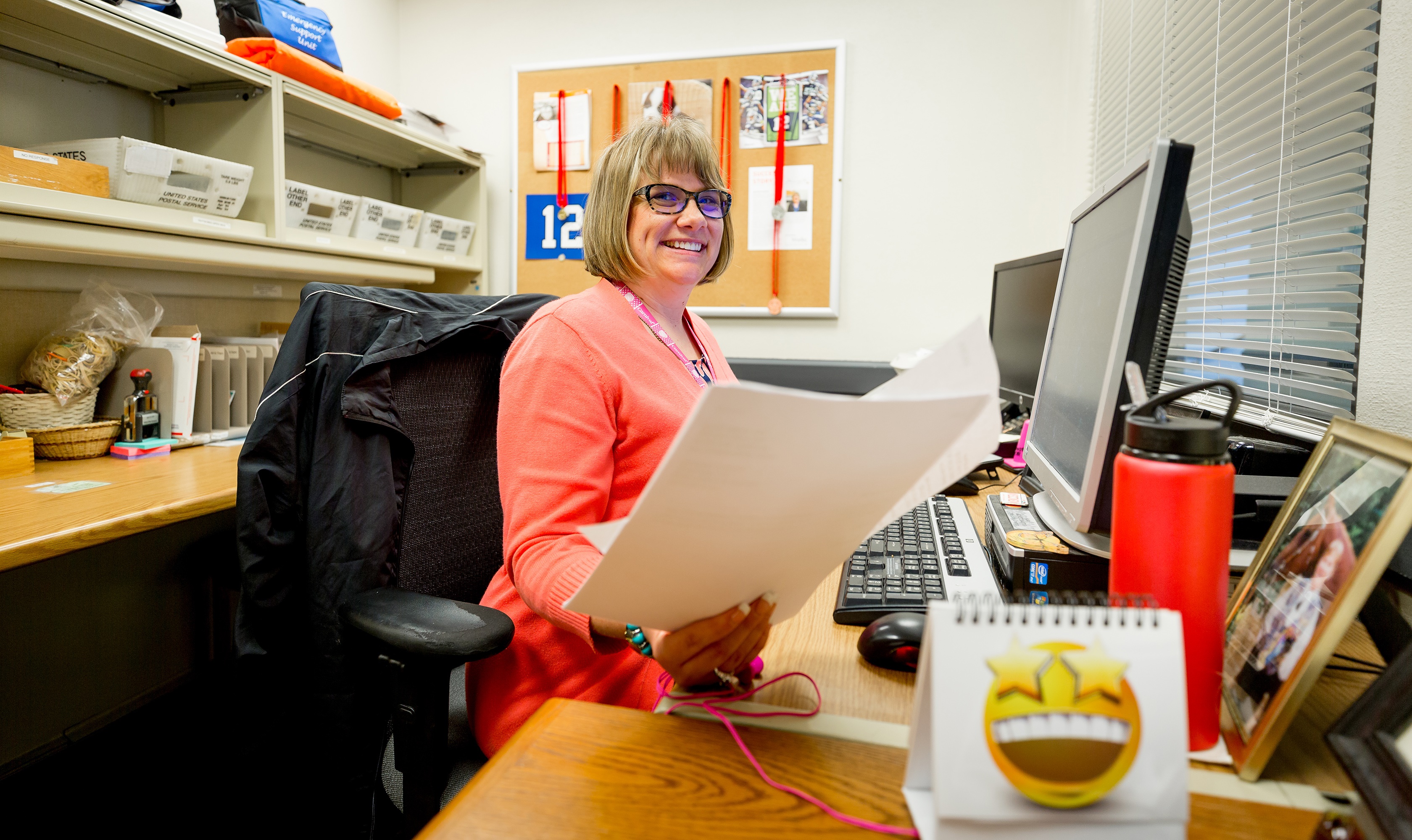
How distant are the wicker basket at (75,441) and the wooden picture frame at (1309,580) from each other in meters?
2.01

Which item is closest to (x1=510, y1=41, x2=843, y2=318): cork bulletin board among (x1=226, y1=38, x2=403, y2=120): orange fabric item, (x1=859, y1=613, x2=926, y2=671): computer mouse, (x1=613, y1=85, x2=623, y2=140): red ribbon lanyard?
(x1=613, y1=85, x2=623, y2=140): red ribbon lanyard

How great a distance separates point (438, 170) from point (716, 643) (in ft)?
9.13

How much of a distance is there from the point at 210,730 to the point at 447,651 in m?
1.62

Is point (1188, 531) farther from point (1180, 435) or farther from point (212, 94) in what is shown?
point (212, 94)

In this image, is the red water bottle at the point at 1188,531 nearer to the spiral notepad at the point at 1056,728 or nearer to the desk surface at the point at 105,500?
the spiral notepad at the point at 1056,728

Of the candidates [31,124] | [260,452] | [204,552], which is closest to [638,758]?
[260,452]

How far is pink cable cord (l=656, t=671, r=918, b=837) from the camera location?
431mm

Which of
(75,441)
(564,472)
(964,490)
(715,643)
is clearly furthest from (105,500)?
(964,490)

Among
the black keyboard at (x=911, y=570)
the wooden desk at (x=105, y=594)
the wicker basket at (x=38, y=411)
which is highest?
the wicker basket at (x=38, y=411)

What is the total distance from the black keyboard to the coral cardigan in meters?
0.26

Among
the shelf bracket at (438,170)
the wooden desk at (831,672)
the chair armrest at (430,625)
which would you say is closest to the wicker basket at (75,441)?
the chair armrest at (430,625)

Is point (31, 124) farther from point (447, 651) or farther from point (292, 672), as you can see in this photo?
point (447, 651)

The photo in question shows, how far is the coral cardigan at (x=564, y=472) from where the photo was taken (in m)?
0.80

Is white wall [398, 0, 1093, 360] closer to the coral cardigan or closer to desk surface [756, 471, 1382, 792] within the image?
the coral cardigan
